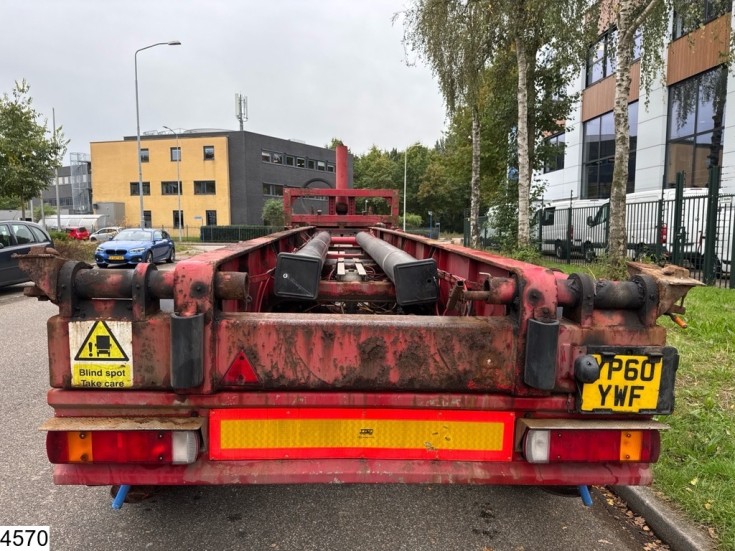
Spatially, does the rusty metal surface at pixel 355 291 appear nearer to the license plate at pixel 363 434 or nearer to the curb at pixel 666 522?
the license plate at pixel 363 434

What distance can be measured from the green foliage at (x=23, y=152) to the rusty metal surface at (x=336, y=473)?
21.0 meters

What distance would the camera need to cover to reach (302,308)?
345cm

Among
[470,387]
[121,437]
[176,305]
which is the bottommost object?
[121,437]

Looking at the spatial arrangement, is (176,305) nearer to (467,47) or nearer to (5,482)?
(5,482)

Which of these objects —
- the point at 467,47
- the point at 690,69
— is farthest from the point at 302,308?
the point at 690,69

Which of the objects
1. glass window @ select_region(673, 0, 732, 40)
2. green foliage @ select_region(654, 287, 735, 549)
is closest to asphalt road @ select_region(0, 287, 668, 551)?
green foliage @ select_region(654, 287, 735, 549)

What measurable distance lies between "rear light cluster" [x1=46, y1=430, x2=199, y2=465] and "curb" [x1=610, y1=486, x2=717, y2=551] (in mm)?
2447

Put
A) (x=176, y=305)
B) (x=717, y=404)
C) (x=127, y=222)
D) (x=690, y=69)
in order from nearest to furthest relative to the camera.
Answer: (x=176, y=305)
(x=717, y=404)
(x=690, y=69)
(x=127, y=222)

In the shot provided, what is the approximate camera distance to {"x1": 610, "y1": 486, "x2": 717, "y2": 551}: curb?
2.54 meters

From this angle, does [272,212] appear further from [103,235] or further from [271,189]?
[103,235]

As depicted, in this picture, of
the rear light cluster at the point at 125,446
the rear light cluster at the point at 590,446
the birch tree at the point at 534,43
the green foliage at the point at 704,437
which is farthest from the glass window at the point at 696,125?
the rear light cluster at the point at 125,446

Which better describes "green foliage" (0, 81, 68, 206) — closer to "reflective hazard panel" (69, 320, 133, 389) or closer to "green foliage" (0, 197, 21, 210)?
"green foliage" (0, 197, 21, 210)

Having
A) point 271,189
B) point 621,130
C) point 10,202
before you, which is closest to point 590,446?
point 621,130

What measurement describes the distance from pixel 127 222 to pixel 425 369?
5538cm
